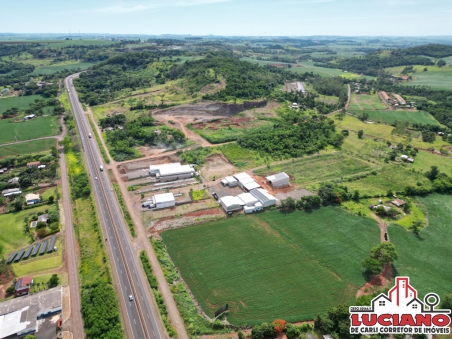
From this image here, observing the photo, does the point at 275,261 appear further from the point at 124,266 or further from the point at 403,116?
the point at 403,116

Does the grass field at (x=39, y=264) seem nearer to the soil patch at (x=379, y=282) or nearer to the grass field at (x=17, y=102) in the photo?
the soil patch at (x=379, y=282)

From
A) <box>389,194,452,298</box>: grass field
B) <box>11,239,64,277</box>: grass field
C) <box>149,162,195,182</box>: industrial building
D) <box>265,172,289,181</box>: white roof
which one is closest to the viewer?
<box>389,194,452,298</box>: grass field

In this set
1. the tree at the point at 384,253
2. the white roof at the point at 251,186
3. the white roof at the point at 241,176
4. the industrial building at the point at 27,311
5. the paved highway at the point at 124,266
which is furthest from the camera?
the white roof at the point at 241,176

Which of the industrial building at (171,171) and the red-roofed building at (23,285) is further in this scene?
the industrial building at (171,171)

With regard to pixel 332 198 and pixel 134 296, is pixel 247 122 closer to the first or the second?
pixel 332 198

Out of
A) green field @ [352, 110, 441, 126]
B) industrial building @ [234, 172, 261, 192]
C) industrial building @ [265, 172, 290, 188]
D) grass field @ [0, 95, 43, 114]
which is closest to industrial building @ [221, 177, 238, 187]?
industrial building @ [234, 172, 261, 192]

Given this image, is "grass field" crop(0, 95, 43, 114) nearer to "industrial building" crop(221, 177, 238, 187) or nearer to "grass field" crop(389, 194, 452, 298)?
"industrial building" crop(221, 177, 238, 187)

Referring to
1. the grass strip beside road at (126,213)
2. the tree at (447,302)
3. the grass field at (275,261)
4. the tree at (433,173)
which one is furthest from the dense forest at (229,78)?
the tree at (447,302)
